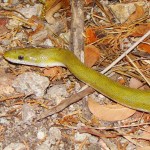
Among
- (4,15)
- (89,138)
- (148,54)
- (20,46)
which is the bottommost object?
(89,138)

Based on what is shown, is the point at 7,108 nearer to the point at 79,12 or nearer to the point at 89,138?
the point at 89,138

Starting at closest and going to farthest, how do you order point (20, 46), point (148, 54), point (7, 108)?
point (7, 108), point (148, 54), point (20, 46)

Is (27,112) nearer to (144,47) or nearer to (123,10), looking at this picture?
(144,47)

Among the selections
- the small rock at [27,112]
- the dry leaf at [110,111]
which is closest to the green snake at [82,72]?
the dry leaf at [110,111]

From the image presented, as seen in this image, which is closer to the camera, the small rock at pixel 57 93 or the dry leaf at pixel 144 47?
the small rock at pixel 57 93

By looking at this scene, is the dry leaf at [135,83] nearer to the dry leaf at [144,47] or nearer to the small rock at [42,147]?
the dry leaf at [144,47]

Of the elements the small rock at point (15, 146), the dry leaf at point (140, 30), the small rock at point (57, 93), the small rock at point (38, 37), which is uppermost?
the small rock at point (38, 37)

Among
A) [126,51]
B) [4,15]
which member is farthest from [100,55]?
[4,15]
